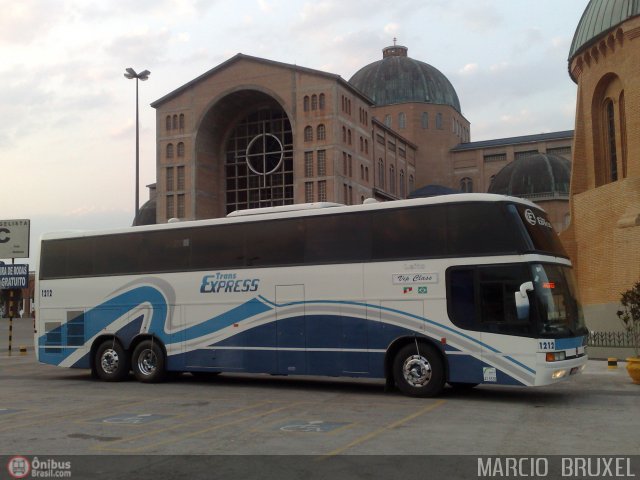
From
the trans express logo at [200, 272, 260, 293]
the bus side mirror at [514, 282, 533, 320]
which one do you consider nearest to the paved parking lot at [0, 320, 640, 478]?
the bus side mirror at [514, 282, 533, 320]

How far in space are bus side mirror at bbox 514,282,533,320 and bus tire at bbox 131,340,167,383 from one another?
28.5 ft

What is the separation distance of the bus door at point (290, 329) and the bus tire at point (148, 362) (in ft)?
11.1

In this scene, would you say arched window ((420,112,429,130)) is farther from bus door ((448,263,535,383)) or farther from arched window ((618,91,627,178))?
bus door ((448,263,535,383))

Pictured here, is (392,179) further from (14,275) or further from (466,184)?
(14,275)

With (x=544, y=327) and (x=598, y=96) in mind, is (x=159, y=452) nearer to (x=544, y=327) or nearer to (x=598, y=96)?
(x=544, y=327)

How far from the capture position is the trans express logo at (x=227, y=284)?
1571 centimetres

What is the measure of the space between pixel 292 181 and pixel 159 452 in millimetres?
63367

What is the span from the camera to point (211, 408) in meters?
12.3

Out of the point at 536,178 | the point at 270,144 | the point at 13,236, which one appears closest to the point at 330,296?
the point at 13,236

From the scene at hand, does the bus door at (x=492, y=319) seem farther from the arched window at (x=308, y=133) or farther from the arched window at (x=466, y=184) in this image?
the arched window at (x=466, y=184)

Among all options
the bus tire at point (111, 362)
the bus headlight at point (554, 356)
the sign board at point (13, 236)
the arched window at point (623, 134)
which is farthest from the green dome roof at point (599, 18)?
the sign board at point (13, 236)

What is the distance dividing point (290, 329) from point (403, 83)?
78.9 metres

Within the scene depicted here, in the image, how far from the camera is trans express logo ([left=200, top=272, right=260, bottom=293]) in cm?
1571
